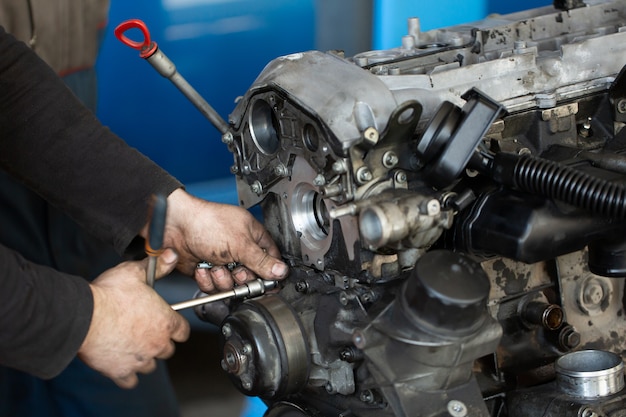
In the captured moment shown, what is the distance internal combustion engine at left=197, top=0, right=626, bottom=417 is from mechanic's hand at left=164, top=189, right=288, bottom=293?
42 mm

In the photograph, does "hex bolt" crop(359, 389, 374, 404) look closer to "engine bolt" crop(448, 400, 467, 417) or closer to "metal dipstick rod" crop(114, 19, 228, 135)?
"engine bolt" crop(448, 400, 467, 417)

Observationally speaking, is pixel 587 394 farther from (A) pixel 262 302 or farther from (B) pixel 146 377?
(B) pixel 146 377

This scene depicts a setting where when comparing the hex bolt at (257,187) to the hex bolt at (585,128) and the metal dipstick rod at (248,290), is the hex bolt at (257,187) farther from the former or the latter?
the hex bolt at (585,128)

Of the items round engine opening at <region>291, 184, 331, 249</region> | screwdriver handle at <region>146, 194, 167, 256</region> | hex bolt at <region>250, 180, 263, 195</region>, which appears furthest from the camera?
hex bolt at <region>250, 180, 263, 195</region>

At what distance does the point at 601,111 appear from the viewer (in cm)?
188

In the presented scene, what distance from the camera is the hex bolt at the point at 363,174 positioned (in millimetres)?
1574

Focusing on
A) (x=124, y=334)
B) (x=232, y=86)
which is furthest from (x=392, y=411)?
(x=232, y=86)

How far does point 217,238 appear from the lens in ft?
6.39

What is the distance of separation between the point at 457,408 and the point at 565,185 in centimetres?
42

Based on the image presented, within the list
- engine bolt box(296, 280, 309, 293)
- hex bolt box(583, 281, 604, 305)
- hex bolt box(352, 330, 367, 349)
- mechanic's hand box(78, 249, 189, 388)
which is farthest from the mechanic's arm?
hex bolt box(583, 281, 604, 305)

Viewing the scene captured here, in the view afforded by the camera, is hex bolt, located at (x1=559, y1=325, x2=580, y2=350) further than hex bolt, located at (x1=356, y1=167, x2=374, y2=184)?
Yes

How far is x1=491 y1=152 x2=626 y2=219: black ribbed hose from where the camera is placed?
144 cm

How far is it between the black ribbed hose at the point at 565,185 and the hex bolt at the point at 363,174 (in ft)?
0.76

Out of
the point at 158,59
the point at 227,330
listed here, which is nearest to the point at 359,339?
the point at 227,330
